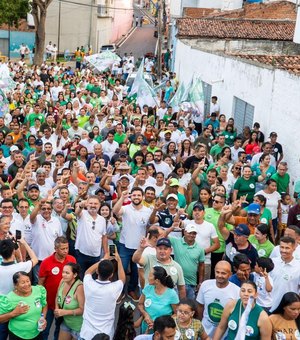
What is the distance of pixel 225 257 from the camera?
8328 millimetres

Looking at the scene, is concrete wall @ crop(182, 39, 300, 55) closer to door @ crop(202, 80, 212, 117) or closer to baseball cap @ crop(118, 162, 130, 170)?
door @ crop(202, 80, 212, 117)

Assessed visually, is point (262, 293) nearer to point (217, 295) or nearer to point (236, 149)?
point (217, 295)

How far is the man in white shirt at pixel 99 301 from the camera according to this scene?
6.25 metres

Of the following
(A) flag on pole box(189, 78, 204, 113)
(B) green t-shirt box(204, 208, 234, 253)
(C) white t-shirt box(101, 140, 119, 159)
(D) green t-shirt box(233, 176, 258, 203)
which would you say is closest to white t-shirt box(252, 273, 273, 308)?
(B) green t-shirt box(204, 208, 234, 253)

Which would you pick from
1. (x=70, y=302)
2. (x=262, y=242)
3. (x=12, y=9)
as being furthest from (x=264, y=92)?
(x=12, y=9)

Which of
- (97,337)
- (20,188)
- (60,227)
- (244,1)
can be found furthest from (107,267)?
(244,1)

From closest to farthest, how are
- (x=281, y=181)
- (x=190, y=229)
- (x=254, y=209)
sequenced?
(x=190, y=229), (x=254, y=209), (x=281, y=181)

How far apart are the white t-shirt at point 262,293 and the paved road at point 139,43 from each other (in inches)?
1755

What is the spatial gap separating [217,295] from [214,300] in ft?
0.21

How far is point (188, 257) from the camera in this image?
761 cm

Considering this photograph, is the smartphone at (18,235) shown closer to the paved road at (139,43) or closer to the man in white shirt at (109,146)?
the man in white shirt at (109,146)

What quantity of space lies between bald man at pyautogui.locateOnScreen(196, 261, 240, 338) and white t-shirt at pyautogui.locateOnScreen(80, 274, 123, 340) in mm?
982

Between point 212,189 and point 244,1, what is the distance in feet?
133

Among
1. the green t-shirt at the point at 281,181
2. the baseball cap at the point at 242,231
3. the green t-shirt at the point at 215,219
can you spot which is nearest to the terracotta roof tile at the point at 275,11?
the green t-shirt at the point at 281,181
